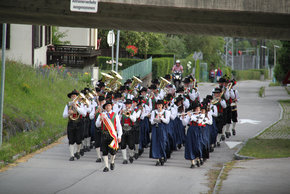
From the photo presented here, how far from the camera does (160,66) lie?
47.8 metres

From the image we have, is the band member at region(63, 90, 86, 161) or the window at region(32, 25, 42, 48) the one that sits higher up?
the window at region(32, 25, 42, 48)

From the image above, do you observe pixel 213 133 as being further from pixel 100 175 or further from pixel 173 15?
pixel 173 15

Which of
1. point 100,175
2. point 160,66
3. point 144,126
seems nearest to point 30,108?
point 144,126

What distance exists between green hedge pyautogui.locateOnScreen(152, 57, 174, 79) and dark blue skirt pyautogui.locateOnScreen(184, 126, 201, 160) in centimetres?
3079

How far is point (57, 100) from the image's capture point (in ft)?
84.6

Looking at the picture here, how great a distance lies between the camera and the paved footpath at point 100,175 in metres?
12.8

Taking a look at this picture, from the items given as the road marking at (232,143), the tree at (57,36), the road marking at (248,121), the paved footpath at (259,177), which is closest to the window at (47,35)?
the tree at (57,36)

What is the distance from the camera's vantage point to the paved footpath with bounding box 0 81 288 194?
12836 millimetres

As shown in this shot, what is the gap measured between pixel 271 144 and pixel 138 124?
5.08 metres

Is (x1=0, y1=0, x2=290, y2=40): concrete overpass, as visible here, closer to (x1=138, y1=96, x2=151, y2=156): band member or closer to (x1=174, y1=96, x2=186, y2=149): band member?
(x1=138, y1=96, x2=151, y2=156): band member

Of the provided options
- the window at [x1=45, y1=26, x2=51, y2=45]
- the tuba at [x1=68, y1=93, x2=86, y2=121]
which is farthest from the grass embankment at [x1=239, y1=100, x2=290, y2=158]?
the window at [x1=45, y1=26, x2=51, y2=45]

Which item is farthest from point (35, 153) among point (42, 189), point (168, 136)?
point (42, 189)

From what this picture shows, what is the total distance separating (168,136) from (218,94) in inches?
135

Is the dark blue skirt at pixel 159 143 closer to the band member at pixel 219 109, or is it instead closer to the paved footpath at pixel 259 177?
the paved footpath at pixel 259 177
